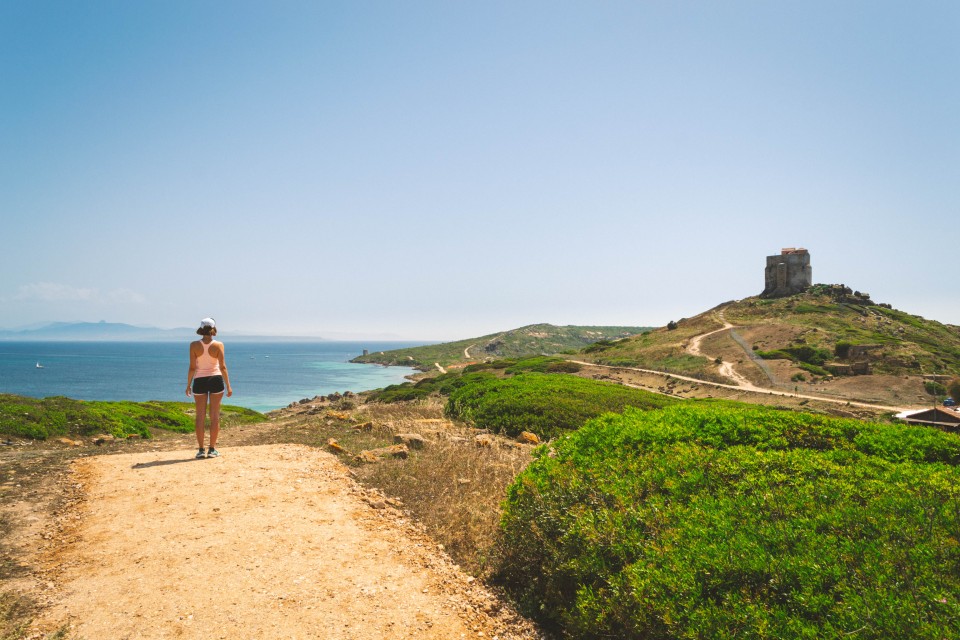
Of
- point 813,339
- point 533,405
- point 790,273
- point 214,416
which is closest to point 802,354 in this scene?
point 813,339

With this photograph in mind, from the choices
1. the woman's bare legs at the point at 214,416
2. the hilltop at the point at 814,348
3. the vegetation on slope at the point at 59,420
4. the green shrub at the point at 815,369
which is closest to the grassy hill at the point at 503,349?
the hilltop at the point at 814,348

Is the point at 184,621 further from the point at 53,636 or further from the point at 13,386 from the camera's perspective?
the point at 13,386

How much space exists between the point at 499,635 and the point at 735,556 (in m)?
2.29

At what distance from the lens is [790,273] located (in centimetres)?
9450

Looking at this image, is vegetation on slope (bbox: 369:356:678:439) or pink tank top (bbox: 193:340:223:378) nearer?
pink tank top (bbox: 193:340:223:378)

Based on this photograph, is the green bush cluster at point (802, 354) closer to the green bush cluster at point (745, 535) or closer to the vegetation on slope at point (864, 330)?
the vegetation on slope at point (864, 330)

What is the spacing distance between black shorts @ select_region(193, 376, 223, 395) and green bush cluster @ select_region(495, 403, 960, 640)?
269 inches

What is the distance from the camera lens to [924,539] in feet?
11.5

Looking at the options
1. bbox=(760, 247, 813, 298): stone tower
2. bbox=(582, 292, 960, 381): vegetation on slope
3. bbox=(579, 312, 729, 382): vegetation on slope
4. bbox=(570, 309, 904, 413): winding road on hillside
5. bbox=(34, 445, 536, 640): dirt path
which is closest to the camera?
bbox=(34, 445, 536, 640): dirt path

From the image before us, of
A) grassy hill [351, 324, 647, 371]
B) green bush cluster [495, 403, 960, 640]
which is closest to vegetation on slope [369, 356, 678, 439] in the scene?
green bush cluster [495, 403, 960, 640]

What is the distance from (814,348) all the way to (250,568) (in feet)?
223

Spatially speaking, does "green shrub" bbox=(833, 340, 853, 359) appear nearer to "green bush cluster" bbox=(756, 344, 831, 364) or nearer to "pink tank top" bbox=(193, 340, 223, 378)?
"green bush cluster" bbox=(756, 344, 831, 364)

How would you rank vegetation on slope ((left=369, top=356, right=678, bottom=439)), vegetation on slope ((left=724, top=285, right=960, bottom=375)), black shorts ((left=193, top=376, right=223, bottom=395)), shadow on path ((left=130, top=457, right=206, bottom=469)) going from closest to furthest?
shadow on path ((left=130, top=457, right=206, bottom=469))
black shorts ((left=193, top=376, right=223, bottom=395))
vegetation on slope ((left=369, top=356, right=678, bottom=439))
vegetation on slope ((left=724, top=285, right=960, bottom=375))

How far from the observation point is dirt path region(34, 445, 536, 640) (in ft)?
13.9
